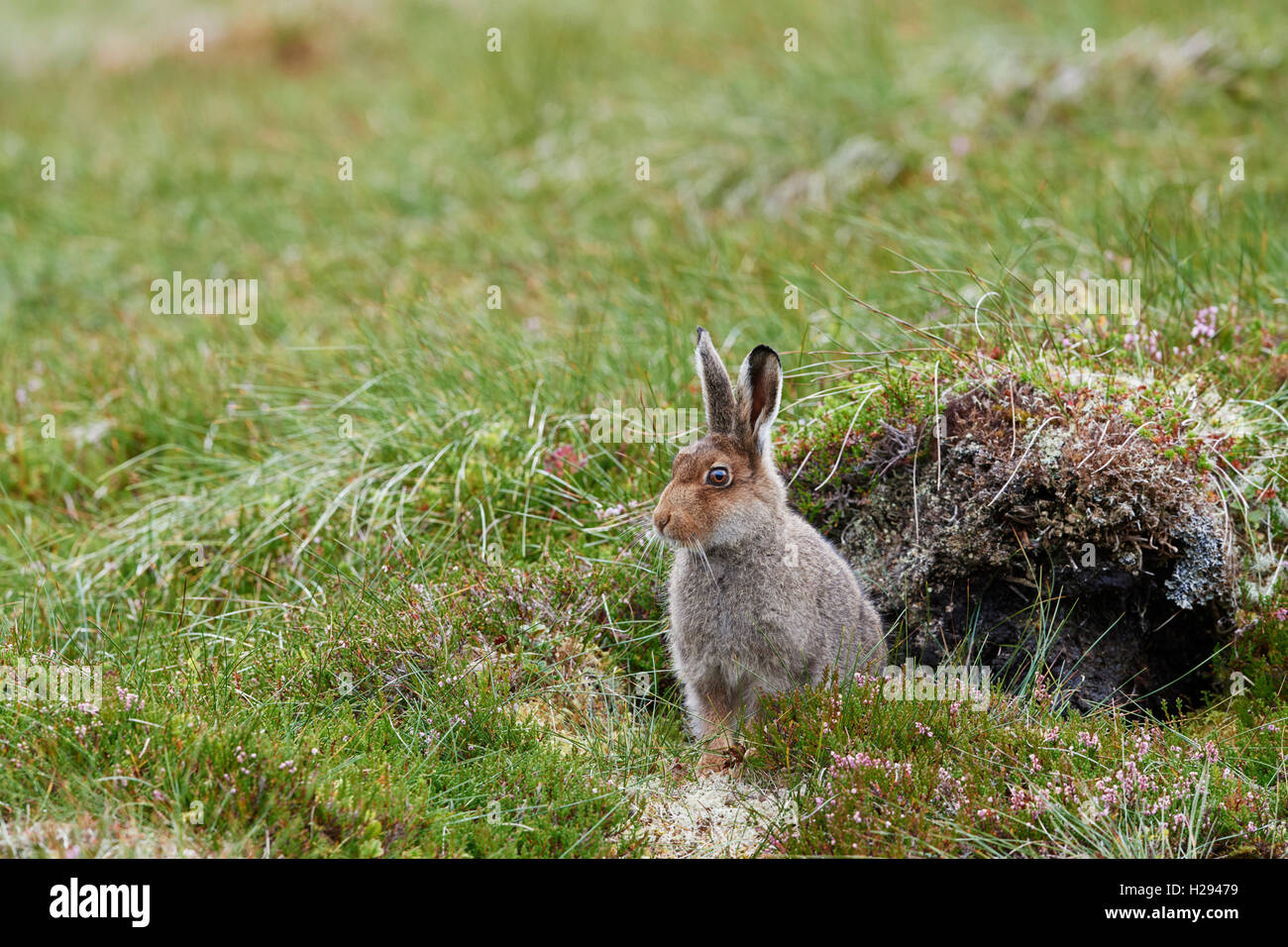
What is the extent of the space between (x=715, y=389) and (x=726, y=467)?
0.38m

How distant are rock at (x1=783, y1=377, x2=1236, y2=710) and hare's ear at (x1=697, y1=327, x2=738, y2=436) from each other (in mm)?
920

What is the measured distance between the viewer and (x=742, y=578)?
19.6 ft

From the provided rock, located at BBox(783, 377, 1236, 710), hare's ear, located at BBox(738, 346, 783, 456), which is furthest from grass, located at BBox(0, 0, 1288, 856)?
hare's ear, located at BBox(738, 346, 783, 456)

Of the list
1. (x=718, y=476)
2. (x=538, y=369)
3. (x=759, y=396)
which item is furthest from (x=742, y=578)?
(x=538, y=369)

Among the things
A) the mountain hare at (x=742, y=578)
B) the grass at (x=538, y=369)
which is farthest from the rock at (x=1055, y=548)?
the mountain hare at (x=742, y=578)

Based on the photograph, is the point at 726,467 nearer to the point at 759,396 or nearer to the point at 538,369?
the point at 759,396

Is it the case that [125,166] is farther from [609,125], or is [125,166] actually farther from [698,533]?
[698,533]

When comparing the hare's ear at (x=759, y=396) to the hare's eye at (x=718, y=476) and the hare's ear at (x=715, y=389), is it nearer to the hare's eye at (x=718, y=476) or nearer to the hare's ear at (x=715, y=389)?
the hare's ear at (x=715, y=389)

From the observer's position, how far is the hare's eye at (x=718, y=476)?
5871 millimetres

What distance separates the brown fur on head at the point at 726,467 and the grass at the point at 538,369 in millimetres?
877

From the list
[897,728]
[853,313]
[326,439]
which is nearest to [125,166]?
[326,439]

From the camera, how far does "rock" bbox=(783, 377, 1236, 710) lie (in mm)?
6211

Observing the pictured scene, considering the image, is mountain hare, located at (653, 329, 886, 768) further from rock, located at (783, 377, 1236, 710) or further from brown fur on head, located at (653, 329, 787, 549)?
rock, located at (783, 377, 1236, 710)

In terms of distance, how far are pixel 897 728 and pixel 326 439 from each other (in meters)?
4.27
